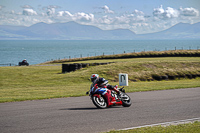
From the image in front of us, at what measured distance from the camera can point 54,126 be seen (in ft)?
30.8

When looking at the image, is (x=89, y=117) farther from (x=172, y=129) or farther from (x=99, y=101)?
(x=172, y=129)

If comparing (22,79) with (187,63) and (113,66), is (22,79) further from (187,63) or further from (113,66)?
(187,63)

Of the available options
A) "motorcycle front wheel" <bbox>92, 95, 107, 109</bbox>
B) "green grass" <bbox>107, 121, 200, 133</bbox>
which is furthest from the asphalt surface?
"green grass" <bbox>107, 121, 200, 133</bbox>

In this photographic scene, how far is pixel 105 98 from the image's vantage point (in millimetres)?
12750

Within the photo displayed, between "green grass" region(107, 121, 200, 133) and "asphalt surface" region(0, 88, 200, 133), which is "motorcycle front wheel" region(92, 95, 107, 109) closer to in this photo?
"asphalt surface" region(0, 88, 200, 133)

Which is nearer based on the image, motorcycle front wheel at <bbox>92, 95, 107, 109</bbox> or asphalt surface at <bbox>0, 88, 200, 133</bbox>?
asphalt surface at <bbox>0, 88, 200, 133</bbox>

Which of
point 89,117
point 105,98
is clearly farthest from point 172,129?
point 105,98

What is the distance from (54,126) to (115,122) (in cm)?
191

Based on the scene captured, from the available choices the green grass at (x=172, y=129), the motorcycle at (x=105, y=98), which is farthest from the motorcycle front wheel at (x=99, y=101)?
the green grass at (x=172, y=129)

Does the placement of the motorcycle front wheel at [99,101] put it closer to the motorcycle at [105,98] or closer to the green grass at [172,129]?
the motorcycle at [105,98]

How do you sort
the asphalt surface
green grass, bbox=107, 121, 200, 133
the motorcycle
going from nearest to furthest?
green grass, bbox=107, 121, 200, 133 < the asphalt surface < the motorcycle

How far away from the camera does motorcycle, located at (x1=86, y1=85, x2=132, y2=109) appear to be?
12.6m

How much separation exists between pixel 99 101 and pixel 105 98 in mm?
271

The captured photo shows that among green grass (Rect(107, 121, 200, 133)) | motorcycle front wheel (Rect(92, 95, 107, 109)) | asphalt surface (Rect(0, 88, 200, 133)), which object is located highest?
motorcycle front wheel (Rect(92, 95, 107, 109))
